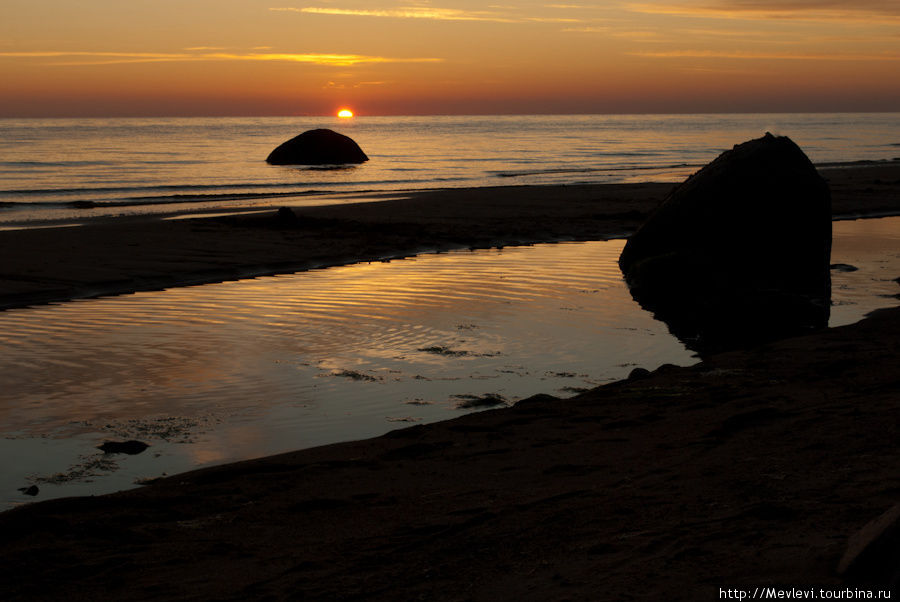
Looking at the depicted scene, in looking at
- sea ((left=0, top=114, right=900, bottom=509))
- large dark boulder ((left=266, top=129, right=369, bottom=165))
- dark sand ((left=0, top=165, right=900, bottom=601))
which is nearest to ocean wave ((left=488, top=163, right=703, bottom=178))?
large dark boulder ((left=266, top=129, right=369, bottom=165))

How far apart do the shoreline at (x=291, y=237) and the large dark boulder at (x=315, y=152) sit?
31.6 meters

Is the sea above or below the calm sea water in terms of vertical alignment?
below

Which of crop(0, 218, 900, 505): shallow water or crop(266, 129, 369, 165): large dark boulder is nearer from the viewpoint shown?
crop(0, 218, 900, 505): shallow water

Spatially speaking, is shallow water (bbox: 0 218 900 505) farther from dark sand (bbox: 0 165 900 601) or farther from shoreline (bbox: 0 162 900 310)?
shoreline (bbox: 0 162 900 310)

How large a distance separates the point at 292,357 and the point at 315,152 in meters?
52.4

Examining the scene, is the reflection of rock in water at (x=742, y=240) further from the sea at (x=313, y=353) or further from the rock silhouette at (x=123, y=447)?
the rock silhouette at (x=123, y=447)

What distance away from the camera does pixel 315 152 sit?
6038cm

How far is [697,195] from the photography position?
1403 centimetres

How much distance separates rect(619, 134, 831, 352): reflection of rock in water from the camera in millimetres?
12539

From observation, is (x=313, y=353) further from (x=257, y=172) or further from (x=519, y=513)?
(x=257, y=172)

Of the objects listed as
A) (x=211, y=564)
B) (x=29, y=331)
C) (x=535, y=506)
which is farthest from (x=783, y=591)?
(x=29, y=331)

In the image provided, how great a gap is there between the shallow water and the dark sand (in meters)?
0.75

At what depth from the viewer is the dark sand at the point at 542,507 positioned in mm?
4121

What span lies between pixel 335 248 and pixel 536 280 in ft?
17.1
